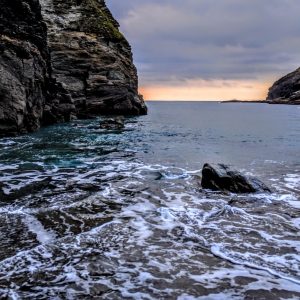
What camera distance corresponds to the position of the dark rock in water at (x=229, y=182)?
1141cm

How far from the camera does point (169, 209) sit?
945 cm

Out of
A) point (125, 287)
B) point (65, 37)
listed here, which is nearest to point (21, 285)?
point (125, 287)

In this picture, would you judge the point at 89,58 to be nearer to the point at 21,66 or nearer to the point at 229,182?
the point at 21,66

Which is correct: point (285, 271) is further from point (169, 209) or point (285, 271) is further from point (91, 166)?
point (91, 166)

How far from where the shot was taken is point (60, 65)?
55.6 meters

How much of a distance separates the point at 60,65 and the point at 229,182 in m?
49.1

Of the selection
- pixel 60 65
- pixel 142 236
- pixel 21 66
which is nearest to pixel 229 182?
pixel 142 236

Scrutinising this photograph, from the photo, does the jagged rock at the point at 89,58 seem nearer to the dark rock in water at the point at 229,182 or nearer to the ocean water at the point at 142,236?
the ocean water at the point at 142,236

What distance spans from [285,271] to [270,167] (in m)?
11.6

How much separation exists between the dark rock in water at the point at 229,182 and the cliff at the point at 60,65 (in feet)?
60.3

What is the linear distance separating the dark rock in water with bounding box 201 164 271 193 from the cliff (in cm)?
1837

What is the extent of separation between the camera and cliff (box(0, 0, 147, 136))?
27.0 meters

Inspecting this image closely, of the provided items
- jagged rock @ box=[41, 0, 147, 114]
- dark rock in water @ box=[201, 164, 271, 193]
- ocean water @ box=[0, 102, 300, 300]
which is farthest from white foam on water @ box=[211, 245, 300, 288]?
jagged rock @ box=[41, 0, 147, 114]

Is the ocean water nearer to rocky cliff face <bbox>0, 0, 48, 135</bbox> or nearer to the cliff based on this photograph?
rocky cliff face <bbox>0, 0, 48, 135</bbox>
